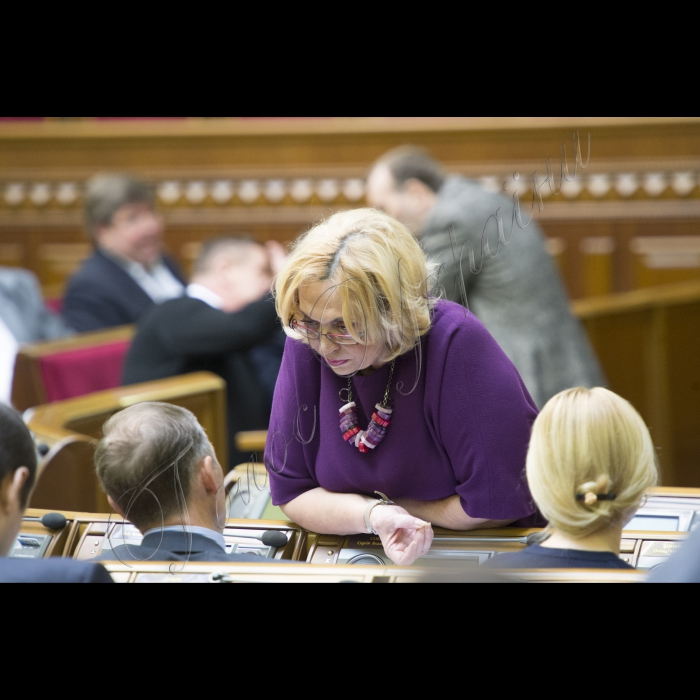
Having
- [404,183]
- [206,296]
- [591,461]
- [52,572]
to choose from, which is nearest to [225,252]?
[206,296]

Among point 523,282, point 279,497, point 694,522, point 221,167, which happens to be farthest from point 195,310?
point 221,167

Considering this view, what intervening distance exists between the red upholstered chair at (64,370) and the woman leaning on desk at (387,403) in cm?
168

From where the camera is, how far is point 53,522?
1.63 meters

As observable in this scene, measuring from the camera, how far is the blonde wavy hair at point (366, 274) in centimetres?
142

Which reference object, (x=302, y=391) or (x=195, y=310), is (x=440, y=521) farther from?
(x=195, y=310)

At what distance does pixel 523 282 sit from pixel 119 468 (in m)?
1.22

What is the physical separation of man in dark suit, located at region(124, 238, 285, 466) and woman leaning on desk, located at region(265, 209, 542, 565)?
88cm

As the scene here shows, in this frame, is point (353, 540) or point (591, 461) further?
point (353, 540)

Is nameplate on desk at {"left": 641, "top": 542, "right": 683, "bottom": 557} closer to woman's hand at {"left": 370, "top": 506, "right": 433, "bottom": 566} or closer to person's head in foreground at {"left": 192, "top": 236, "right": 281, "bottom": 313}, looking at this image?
woman's hand at {"left": 370, "top": 506, "right": 433, "bottom": 566}

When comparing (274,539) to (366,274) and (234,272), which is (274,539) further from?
(234,272)

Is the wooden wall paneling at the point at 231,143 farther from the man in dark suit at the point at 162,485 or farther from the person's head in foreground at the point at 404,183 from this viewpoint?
the man in dark suit at the point at 162,485

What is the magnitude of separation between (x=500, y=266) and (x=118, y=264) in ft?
7.23

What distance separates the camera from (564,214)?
4520 millimetres

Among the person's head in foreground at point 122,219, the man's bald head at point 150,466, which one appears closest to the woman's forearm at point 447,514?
the man's bald head at point 150,466
